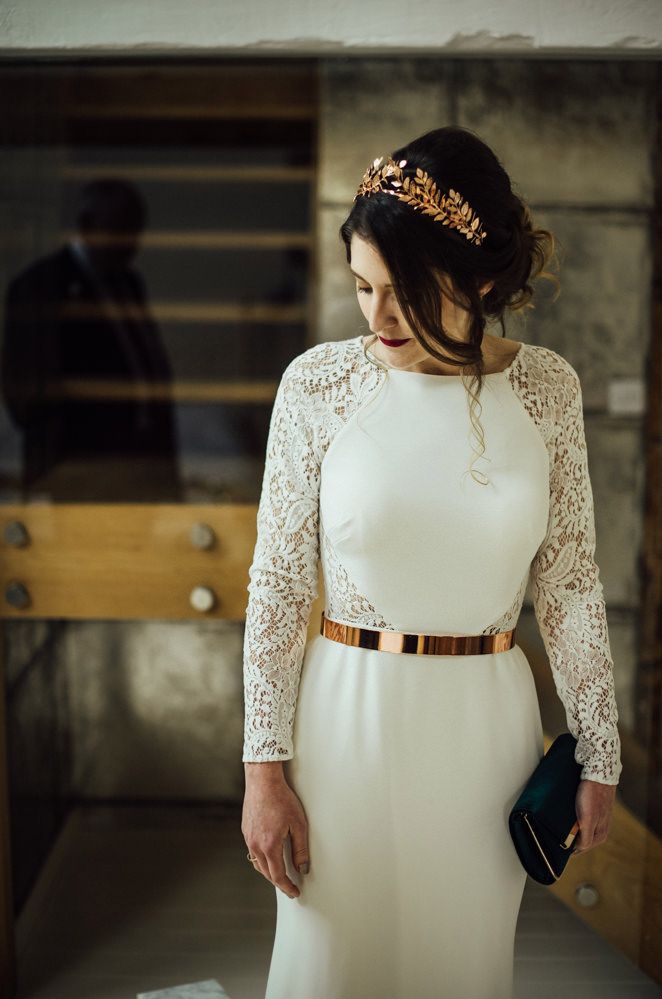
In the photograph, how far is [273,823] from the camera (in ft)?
3.84

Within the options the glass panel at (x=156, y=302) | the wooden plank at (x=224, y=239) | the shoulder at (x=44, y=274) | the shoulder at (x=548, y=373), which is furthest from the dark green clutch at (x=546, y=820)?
the shoulder at (x=44, y=274)

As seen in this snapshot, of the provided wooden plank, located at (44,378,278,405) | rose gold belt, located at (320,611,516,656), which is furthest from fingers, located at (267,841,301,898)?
wooden plank, located at (44,378,278,405)

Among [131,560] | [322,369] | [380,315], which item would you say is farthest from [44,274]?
[380,315]

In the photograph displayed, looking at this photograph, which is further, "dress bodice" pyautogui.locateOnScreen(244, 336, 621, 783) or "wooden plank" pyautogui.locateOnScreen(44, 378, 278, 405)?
"wooden plank" pyautogui.locateOnScreen(44, 378, 278, 405)

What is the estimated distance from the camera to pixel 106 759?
2.29 m

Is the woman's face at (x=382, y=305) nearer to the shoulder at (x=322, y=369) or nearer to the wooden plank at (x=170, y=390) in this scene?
the shoulder at (x=322, y=369)

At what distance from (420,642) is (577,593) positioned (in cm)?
21

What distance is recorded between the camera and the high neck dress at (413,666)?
3.81 feet

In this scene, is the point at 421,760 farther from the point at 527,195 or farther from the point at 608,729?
the point at 527,195

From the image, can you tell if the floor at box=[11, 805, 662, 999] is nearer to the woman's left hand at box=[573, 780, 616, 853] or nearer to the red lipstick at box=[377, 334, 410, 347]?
the woman's left hand at box=[573, 780, 616, 853]

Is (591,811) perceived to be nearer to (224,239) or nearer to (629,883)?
(629,883)

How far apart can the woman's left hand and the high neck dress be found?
0.05 ft

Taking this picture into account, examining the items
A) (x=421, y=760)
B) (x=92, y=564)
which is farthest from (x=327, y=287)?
(x=421, y=760)

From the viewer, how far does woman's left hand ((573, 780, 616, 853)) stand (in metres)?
1.21
